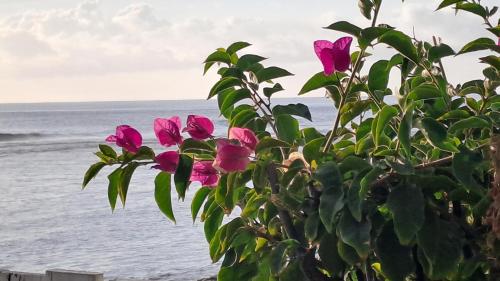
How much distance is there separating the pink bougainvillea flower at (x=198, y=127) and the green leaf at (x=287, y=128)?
0.47 feet

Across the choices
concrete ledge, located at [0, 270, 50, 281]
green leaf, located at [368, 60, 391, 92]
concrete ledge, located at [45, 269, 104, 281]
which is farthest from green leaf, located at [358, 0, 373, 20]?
concrete ledge, located at [0, 270, 50, 281]

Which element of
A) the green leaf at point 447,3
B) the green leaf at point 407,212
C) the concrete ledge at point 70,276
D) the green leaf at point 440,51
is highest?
the green leaf at point 447,3

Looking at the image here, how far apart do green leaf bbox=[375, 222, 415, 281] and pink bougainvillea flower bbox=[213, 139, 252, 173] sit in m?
0.28

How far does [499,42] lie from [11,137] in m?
51.5

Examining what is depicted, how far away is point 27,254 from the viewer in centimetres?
1065

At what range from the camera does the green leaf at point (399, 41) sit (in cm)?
152

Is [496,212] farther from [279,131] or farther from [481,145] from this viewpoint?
[279,131]

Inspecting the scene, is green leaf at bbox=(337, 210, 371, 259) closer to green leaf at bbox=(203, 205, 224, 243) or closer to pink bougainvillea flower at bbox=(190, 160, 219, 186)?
pink bougainvillea flower at bbox=(190, 160, 219, 186)

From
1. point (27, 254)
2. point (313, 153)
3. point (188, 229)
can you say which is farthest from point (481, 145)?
point (188, 229)

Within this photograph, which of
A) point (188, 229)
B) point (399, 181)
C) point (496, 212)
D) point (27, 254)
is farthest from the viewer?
point (188, 229)

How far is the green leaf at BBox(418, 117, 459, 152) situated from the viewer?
1429mm

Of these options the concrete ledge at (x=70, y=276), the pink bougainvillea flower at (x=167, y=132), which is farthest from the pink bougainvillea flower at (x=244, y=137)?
the concrete ledge at (x=70, y=276)

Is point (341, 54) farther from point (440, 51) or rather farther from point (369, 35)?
point (440, 51)

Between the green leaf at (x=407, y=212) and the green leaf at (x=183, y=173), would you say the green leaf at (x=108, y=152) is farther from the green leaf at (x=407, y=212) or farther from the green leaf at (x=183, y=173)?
the green leaf at (x=407, y=212)
